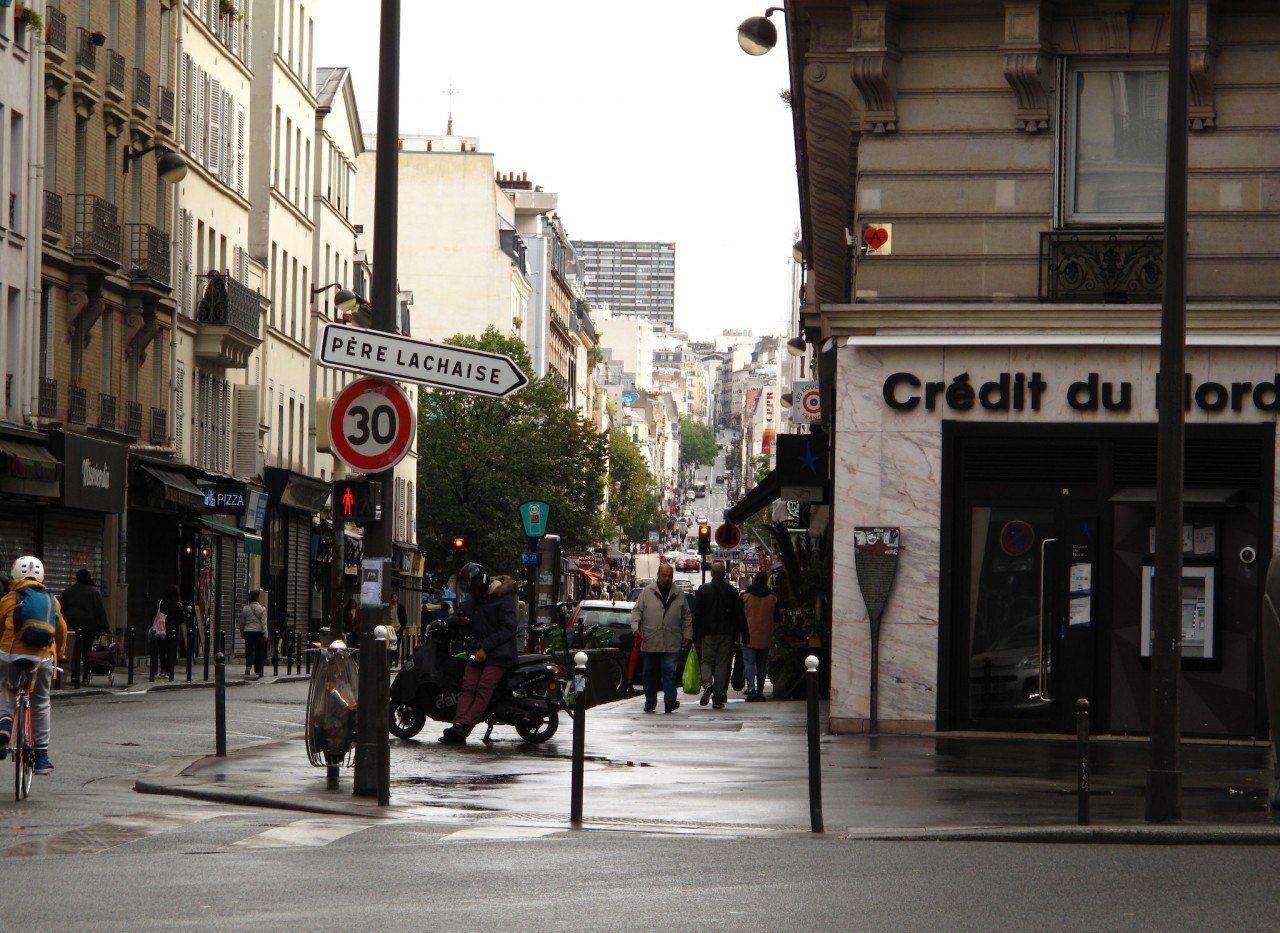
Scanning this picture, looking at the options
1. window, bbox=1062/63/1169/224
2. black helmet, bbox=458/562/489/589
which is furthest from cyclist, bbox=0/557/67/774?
window, bbox=1062/63/1169/224

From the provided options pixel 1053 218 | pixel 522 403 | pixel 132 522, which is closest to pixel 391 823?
pixel 1053 218

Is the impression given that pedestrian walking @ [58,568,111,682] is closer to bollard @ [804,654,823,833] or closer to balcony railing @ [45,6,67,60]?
balcony railing @ [45,6,67,60]

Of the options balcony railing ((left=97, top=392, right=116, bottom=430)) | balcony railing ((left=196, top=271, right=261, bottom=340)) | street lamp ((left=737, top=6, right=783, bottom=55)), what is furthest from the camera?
balcony railing ((left=196, top=271, right=261, bottom=340))

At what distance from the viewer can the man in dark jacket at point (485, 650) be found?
2023cm

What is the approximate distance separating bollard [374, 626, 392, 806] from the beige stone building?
25.7 feet

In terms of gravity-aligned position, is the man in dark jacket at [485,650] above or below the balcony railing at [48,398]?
below

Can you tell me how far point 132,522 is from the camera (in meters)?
44.8

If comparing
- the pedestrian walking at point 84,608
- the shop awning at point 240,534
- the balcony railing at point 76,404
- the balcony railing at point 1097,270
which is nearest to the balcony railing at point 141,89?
the balcony railing at point 76,404

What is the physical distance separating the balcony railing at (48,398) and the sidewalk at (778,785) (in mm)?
19874

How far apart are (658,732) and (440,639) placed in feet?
8.73

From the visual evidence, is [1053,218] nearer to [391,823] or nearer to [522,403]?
[391,823]

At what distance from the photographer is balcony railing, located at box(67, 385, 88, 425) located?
133 ft

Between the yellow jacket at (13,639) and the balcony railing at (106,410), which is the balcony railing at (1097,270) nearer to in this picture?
the yellow jacket at (13,639)

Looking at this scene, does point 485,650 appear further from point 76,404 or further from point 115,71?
point 115,71
